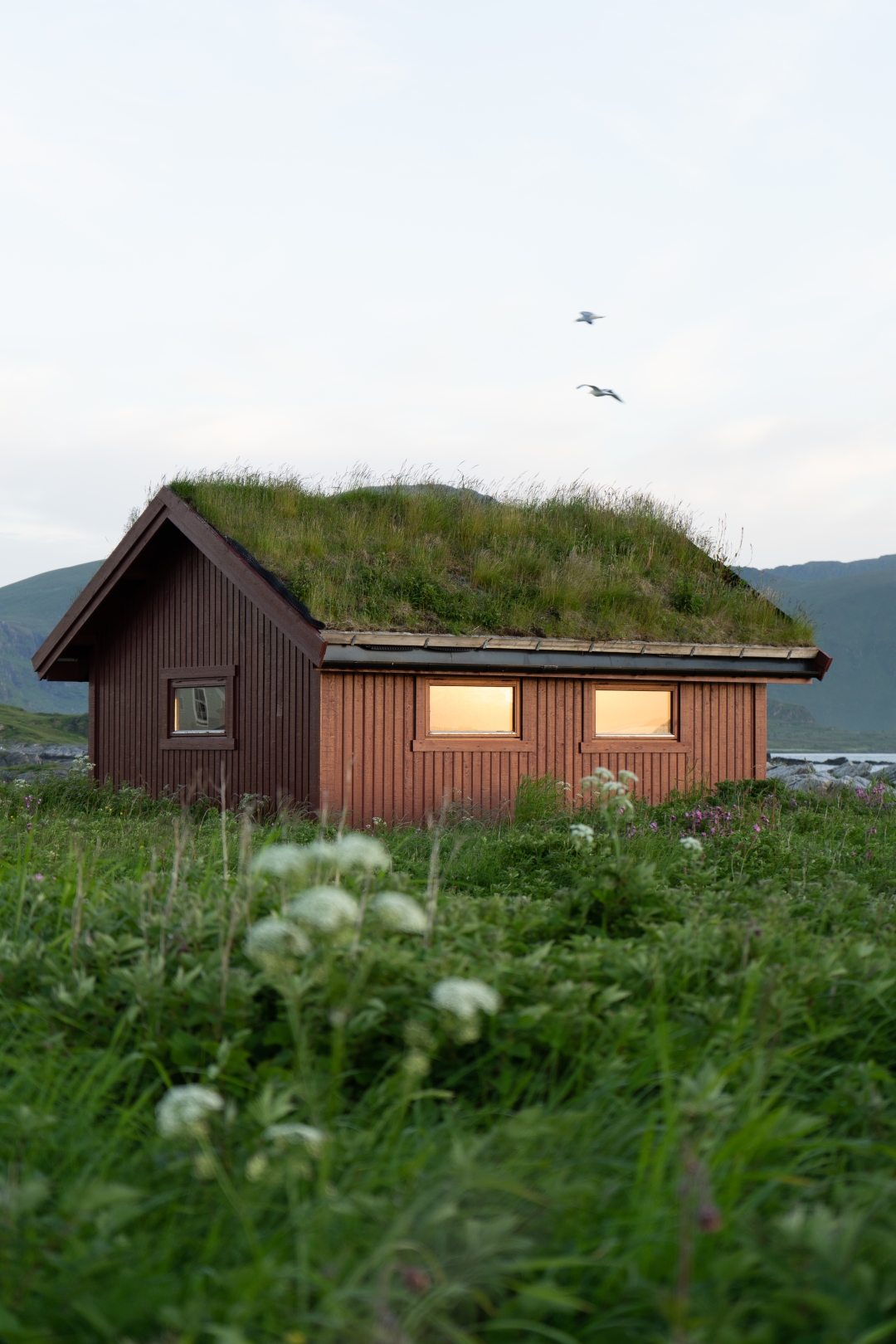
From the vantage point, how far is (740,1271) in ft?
6.19

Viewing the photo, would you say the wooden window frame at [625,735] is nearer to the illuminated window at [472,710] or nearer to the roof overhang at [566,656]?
the roof overhang at [566,656]

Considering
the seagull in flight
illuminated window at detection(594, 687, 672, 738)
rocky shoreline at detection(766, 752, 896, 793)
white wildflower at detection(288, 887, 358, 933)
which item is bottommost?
rocky shoreline at detection(766, 752, 896, 793)

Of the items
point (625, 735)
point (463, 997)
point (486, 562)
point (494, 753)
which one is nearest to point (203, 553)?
point (486, 562)

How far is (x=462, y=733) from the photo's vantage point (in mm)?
13312

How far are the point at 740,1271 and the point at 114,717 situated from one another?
1617 centimetres

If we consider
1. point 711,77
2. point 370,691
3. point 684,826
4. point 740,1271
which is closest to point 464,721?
point 370,691

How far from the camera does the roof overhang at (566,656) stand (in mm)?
11977

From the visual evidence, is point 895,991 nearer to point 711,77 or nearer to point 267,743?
point 267,743

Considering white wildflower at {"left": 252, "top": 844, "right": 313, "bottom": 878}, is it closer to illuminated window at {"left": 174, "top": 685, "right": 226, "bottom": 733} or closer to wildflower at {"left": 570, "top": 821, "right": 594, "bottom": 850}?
wildflower at {"left": 570, "top": 821, "right": 594, "bottom": 850}

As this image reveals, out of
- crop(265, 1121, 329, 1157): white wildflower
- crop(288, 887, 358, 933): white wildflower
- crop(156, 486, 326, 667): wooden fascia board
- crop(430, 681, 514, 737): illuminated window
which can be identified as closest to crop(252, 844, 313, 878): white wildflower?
crop(288, 887, 358, 933): white wildflower

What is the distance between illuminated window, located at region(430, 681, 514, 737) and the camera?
13250 mm

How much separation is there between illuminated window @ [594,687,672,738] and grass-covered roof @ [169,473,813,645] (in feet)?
3.33

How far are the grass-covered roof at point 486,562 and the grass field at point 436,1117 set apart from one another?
8.34 metres

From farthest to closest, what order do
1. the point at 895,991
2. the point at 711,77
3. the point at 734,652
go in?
the point at 734,652 → the point at 711,77 → the point at 895,991
